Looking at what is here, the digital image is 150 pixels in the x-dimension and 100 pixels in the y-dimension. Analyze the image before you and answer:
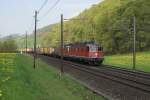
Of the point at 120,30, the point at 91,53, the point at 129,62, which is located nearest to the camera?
the point at 91,53

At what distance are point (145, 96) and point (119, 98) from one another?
1412mm

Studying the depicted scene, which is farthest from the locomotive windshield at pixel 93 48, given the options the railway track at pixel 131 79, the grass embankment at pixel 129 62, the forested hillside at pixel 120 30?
the forested hillside at pixel 120 30

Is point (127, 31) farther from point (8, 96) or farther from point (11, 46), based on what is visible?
point (8, 96)

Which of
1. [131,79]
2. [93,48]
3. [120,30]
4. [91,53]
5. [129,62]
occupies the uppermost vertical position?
[120,30]

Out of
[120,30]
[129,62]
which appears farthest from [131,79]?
[120,30]

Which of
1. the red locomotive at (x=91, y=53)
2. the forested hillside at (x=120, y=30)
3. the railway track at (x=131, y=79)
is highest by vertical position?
the forested hillside at (x=120, y=30)

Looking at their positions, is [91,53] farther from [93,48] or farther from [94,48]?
[94,48]

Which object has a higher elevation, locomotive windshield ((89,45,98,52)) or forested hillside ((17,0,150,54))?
forested hillside ((17,0,150,54))

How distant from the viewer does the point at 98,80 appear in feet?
119

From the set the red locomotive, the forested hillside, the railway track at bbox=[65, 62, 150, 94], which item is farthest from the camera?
the forested hillside

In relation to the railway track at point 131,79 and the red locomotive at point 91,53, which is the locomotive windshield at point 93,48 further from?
the railway track at point 131,79

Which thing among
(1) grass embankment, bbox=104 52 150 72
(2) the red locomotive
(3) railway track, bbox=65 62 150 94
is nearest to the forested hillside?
(1) grass embankment, bbox=104 52 150 72

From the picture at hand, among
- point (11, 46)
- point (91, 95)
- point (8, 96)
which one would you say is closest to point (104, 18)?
point (11, 46)

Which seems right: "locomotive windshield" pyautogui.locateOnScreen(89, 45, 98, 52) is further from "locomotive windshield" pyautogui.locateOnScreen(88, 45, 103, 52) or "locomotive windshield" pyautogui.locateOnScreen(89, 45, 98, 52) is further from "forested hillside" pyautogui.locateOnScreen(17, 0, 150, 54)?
"forested hillside" pyautogui.locateOnScreen(17, 0, 150, 54)
